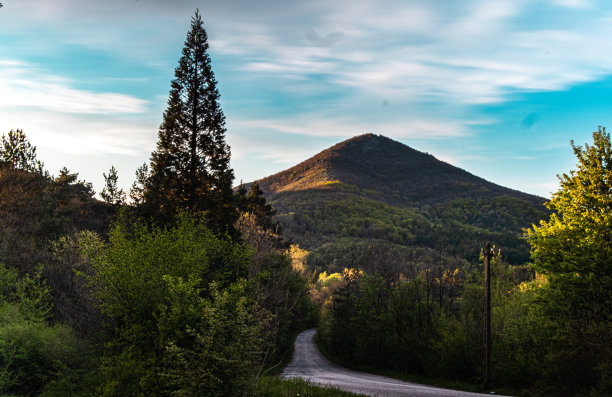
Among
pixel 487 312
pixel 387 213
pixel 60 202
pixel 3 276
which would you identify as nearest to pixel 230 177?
pixel 3 276

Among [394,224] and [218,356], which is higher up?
[394,224]

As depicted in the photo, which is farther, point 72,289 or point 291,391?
point 72,289

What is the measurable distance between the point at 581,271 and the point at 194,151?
87.0 ft

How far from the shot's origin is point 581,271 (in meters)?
21.1

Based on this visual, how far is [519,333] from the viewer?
2378 centimetres

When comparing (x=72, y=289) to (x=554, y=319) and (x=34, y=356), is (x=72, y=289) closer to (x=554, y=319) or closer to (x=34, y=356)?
(x=34, y=356)

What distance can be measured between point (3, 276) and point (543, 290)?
29.5 metres

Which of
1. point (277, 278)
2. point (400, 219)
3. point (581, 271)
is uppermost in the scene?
point (400, 219)

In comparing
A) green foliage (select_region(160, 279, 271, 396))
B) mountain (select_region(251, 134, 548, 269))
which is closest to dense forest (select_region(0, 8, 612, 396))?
green foliage (select_region(160, 279, 271, 396))

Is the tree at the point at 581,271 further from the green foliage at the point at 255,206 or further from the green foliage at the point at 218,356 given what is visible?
the green foliage at the point at 255,206

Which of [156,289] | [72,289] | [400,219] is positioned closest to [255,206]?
[72,289]

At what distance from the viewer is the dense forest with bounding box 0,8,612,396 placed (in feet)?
38.4

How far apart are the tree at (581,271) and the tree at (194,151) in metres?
21.1

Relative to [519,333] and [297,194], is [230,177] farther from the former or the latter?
[297,194]
